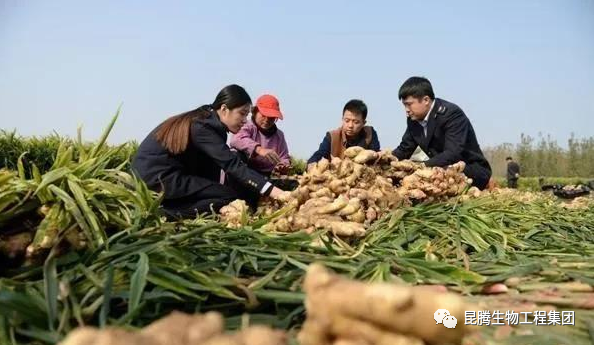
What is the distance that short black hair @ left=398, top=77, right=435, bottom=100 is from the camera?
5.16 meters

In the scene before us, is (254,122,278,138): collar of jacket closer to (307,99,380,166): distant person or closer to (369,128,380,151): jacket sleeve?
(307,99,380,166): distant person

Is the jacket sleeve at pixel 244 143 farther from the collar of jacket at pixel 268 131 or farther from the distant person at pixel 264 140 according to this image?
the collar of jacket at pixel 268 131

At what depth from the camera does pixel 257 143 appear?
17.9ft

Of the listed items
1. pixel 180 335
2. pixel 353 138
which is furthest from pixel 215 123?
pixel 180 335

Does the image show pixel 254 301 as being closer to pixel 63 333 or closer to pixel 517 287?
pixel 63 333

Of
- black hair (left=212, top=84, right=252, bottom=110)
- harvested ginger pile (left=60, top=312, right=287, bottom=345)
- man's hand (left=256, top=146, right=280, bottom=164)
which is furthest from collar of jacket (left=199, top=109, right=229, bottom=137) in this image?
harvested ginger pile (left=60, top=312, right=287, bottom=345)

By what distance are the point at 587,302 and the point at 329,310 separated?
41.8 inches

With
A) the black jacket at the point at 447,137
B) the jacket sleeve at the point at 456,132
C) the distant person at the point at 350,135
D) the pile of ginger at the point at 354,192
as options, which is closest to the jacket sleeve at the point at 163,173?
the pile of ginger at the point at 354,192

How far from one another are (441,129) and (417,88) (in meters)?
0.46

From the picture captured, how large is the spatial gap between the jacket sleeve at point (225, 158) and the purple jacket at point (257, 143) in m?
1.14

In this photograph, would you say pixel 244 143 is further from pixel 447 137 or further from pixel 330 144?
pixel 447 137

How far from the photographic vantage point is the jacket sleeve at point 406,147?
5.75 m

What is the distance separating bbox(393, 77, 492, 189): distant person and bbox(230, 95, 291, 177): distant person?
1.23m

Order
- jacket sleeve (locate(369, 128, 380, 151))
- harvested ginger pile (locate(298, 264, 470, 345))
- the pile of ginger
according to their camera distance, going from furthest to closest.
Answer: jacket sleeve (locate(369, 128, 380, 151)) < the pile of ginger < harvested ginger pile (locate(298, 264, 470, 345))
